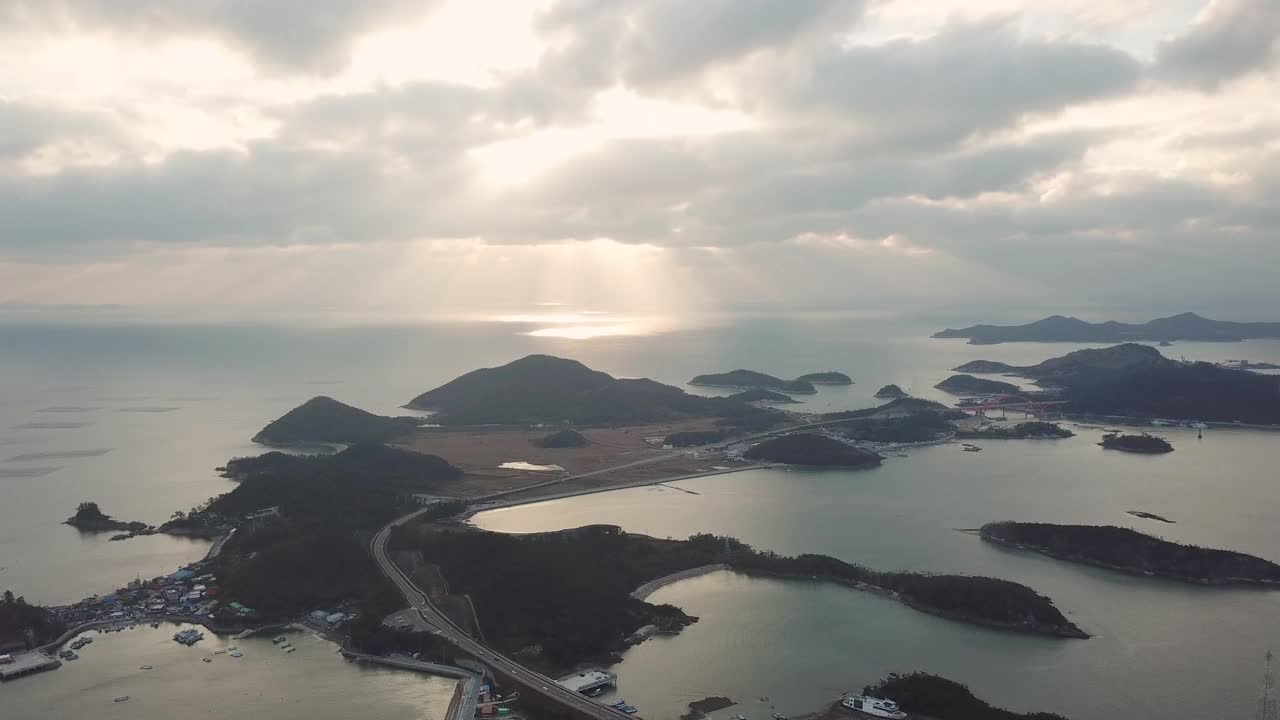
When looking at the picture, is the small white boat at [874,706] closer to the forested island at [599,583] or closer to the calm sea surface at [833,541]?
the calm sea surface at [833,541]

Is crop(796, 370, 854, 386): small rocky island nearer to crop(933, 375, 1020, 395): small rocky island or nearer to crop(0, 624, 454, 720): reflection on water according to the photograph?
crop(933, 375, 1020, 395): small rocky island

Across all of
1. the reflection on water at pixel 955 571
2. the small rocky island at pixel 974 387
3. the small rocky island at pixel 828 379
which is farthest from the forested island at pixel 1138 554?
the small rocky island at pixel 828 379

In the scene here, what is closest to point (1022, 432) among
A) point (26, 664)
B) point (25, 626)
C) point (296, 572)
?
point (296, 572)

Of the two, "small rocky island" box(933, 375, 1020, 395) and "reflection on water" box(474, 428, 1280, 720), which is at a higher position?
"small rocky island" box(933, 375, 1020, 395)

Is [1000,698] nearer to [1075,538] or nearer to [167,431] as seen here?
[1075,538]

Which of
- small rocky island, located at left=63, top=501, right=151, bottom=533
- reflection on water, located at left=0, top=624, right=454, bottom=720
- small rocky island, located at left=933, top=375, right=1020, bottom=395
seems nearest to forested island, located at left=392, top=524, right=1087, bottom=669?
reflection on water, located at left=0, top=624, right=454, bottom=720

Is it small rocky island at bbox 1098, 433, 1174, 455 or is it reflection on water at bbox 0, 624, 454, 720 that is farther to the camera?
small rocky island at bbox 1098, 433, 1174, 455

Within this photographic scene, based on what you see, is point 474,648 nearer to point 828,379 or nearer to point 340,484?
point 340,484
